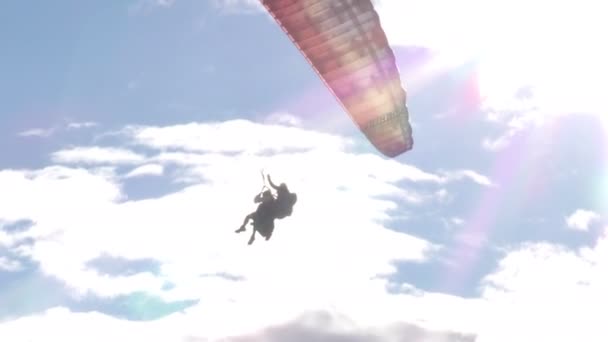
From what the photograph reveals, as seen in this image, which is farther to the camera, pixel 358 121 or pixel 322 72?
pixel 358 121

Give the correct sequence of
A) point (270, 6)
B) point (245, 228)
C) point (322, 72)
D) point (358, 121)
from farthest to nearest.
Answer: point (358, 121) → point (322, 72) → point (245, 228) → point (270, 6)

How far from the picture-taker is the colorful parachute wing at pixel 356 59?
24.9m

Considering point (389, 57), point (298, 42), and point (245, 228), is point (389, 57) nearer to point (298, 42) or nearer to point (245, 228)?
point (298, 42)

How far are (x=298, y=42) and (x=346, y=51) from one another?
1513 mm

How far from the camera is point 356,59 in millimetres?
27312

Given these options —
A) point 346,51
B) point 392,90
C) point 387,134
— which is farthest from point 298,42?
point 387,134

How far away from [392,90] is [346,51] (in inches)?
81.7

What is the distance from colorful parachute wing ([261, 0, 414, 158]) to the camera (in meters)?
24.9

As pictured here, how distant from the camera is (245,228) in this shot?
26.2 metres

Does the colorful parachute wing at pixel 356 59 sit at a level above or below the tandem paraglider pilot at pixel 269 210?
above

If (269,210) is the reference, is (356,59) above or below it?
above

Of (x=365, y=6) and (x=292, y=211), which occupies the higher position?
(x=365, y=6)

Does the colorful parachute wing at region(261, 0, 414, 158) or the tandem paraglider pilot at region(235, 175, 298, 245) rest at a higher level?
the colorful parachute wing at region(261, 0, 414, 158)

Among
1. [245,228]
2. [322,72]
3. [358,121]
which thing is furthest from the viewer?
[358,121]
